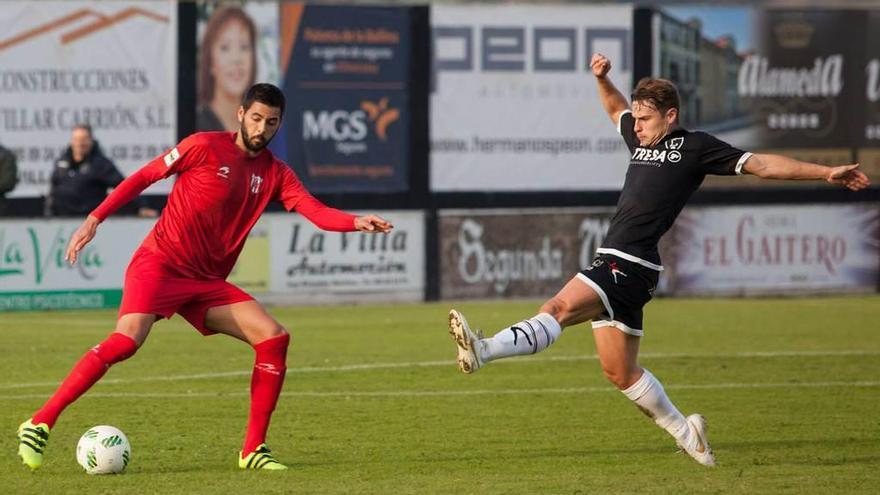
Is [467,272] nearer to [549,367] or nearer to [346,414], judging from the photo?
[549,367]

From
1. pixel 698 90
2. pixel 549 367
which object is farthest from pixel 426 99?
pixel 549 367

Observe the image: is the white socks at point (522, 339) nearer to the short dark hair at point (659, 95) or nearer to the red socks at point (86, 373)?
the short dark hair at point (659, 95)

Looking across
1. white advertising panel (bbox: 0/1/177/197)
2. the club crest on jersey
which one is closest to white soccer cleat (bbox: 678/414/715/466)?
the club crest on jersey

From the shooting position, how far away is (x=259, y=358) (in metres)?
9.63

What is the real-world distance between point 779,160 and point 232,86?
15.2 meters

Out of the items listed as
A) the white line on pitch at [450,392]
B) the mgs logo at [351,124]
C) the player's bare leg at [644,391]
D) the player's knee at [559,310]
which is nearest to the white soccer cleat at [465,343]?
the player's knee at [559,310]

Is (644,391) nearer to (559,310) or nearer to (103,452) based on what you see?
(559,310)

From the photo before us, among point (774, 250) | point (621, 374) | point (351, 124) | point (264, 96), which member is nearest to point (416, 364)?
point (621, 374)

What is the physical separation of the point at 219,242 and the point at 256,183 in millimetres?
393

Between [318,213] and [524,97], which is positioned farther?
[524,97]

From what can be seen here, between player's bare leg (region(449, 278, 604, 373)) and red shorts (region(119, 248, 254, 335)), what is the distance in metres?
1.45

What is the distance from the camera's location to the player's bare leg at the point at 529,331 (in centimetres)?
889

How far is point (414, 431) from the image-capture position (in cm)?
1142

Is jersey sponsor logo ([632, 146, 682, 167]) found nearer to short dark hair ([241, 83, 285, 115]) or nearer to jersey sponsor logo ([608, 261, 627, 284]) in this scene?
jersey sponsor logo ([608, 261, 627, 284])
